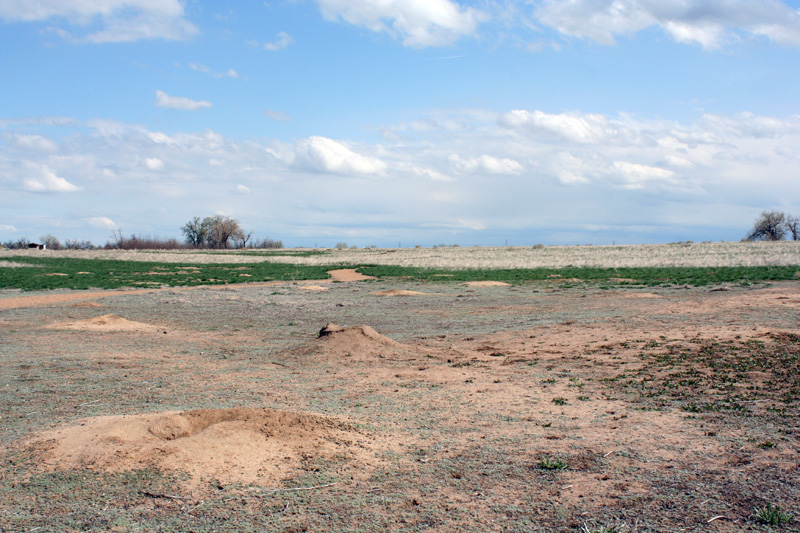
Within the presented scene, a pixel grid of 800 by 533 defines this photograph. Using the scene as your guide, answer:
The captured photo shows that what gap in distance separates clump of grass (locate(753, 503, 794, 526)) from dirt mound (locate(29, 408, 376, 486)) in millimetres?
3251

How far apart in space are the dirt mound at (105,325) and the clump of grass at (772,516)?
15.0 m

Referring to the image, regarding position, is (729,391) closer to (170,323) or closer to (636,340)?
(636,340)

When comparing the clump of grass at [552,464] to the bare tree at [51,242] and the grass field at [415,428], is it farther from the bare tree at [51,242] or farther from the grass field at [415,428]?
the bare tree at [51,242]

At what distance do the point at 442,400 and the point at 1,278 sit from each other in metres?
38.5

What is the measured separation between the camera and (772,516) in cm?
428

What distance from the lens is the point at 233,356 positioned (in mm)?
12195

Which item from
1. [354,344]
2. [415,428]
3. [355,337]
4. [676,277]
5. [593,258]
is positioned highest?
[593,258]

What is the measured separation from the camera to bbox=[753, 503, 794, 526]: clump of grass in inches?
167

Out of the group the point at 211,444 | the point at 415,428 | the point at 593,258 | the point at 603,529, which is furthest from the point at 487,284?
the point at 593,258

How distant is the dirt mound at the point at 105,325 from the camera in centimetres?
1559

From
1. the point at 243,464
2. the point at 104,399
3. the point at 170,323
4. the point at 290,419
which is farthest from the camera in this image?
the point at 170,323

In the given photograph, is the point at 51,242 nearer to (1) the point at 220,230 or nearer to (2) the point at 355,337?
(1) the point at 220,230

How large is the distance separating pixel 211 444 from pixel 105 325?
11925mm

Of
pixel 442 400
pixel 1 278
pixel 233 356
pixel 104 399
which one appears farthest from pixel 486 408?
pixel 1 278
